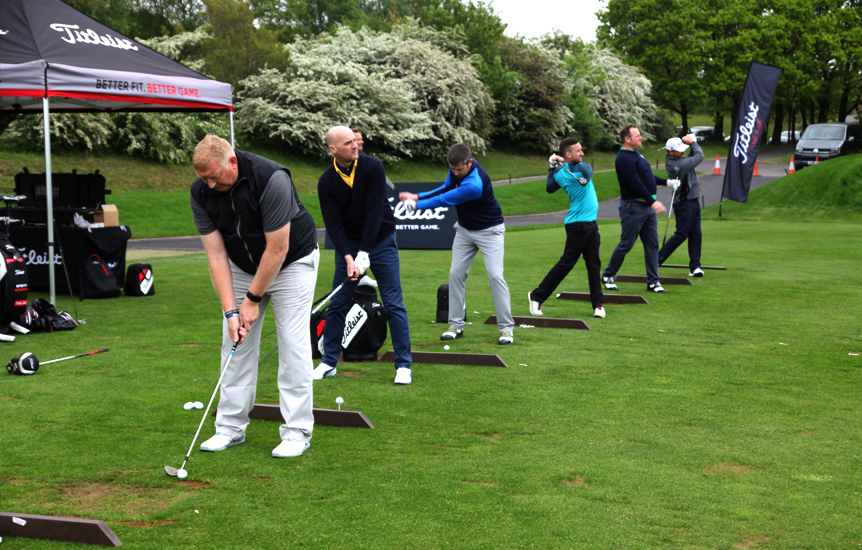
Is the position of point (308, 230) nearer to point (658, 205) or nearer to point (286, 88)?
point (658, 205)

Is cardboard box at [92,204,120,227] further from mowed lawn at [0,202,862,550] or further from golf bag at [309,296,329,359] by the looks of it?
golf bag at [309,296,329,359]

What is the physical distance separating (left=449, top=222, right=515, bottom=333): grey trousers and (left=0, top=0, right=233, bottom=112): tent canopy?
15.9 feet

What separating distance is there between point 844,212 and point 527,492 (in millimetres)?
23716

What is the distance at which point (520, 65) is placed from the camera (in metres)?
47.7

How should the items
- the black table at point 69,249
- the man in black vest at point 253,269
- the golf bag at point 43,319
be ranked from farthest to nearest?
1. the black table at point 69,249
2. the golf bag at point 43,319
3. the man in black vest at point 253,269

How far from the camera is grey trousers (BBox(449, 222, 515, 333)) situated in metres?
8.03

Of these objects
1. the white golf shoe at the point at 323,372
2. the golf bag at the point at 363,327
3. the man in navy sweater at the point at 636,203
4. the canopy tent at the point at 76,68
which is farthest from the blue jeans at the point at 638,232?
the canopy tent at the point at 76,68

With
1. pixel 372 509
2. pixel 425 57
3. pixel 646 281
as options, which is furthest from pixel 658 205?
pixel 425 57

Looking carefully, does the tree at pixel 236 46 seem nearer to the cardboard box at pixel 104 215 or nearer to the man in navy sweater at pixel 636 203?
the cardboard box at pixel 104 215

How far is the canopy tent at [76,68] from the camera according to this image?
29.9 ft

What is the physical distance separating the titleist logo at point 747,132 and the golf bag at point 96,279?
13855 millimetres

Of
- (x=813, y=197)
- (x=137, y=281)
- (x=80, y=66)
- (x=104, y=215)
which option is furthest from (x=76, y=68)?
(x=813, y=197)

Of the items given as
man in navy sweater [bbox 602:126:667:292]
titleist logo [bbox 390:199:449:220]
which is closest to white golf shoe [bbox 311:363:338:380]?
man in navy sweater [bbox 602:126:667:292]

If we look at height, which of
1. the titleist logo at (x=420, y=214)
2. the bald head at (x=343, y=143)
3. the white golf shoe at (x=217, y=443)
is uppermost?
the bald head at (x=343, y=143)
